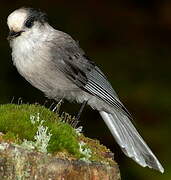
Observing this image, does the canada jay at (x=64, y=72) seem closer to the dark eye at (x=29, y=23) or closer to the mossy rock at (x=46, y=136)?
the dark eye at (x=29, y=23)

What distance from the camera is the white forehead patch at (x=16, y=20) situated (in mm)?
6570

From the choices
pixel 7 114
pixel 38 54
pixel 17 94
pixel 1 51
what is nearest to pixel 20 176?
pixel 7 114

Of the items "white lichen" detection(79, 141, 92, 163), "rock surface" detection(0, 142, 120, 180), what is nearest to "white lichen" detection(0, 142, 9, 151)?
"rock surface" detection(0, 142, 120, 180)

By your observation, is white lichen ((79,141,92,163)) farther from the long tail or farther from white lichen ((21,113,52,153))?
the long tail

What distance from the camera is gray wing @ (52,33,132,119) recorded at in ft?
22.7

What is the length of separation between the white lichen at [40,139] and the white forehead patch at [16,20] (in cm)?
145

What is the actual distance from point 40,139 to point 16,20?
1876 millimetres

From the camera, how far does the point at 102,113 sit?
7.31 m

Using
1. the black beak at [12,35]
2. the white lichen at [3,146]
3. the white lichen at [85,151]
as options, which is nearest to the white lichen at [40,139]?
the white lichen at [3,146]

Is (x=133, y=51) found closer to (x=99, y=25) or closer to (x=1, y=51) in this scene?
(x=99, y=25)

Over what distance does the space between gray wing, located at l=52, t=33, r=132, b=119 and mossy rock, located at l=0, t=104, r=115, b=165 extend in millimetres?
1226

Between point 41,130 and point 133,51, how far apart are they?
5155 millimetres

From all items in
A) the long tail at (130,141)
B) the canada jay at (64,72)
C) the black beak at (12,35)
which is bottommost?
the long tail at (130,141)

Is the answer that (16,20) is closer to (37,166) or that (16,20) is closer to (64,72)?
(64,72)
